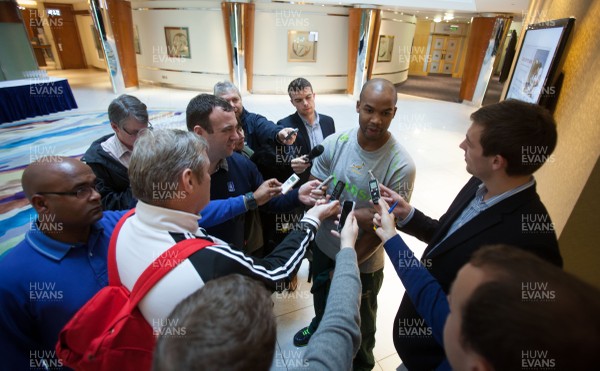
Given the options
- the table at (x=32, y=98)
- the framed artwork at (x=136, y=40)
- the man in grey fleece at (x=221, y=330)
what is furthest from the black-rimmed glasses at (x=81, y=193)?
the framed artwork at (x=136, y=40)

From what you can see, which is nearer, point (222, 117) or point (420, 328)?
point (420, 328)

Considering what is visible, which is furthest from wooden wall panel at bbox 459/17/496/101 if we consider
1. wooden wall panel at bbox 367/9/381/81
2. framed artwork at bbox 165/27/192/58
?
framed artwork at bbox 165/27/192/58

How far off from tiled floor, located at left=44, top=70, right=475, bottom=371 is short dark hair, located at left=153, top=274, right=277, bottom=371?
261 mm

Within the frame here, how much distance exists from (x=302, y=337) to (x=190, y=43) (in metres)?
11.8

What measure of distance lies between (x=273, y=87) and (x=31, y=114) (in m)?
7.54

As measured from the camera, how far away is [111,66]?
32.2ft

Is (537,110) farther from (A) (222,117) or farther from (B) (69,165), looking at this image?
(B) (69,165)

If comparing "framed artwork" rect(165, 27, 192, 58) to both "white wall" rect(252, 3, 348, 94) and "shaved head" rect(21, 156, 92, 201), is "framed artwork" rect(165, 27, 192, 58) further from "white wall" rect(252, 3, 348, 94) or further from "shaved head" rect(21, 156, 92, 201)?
"shaved head" rect(21, 156, 92, 201)

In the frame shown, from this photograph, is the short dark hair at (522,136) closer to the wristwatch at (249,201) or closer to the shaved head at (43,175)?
the wristwatch at (249,201)

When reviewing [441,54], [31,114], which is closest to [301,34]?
[31,114]

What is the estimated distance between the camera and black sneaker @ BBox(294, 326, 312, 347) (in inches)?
84.0

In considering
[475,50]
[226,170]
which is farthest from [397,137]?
[475,50]

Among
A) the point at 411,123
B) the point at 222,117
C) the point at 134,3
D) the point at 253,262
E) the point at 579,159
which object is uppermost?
the point at 134,3

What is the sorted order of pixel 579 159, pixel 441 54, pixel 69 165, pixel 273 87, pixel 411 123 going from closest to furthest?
pixel 69 165, pixel 579 159, pixel 411 123, pixel 273 87, pixel 441 54
